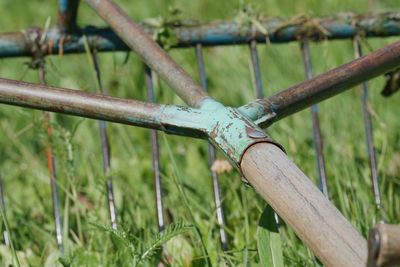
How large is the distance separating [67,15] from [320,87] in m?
0.94

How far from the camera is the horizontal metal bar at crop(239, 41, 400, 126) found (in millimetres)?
1854

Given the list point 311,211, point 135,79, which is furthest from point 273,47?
point 311,211

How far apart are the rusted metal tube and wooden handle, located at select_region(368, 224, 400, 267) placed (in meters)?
0.66

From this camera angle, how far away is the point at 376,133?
9.98 ft

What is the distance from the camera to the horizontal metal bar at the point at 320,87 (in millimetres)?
1854

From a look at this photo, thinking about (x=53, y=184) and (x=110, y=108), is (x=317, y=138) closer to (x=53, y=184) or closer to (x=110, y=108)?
(x=53, y=184)

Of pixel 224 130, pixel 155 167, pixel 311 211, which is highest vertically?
pixel 155 167

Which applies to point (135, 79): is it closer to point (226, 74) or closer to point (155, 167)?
point (226, 74)

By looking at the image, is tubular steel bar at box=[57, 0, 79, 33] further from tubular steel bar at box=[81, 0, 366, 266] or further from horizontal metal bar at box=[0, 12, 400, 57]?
tubular steel bar at box=[81, 0, 366, 266]

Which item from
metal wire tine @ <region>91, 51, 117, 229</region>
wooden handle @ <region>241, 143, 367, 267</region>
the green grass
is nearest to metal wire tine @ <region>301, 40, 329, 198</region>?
the green grass

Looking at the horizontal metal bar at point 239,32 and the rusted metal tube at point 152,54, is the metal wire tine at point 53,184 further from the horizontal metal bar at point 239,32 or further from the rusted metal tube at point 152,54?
the rusted metal tube at point 152,54

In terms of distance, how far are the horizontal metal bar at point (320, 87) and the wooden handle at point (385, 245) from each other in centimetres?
58

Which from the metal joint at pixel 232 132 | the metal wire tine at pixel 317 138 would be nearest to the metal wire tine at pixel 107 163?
the metal wire tine at pixel 317 138

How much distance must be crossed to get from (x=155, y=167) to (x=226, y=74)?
1040 mm
